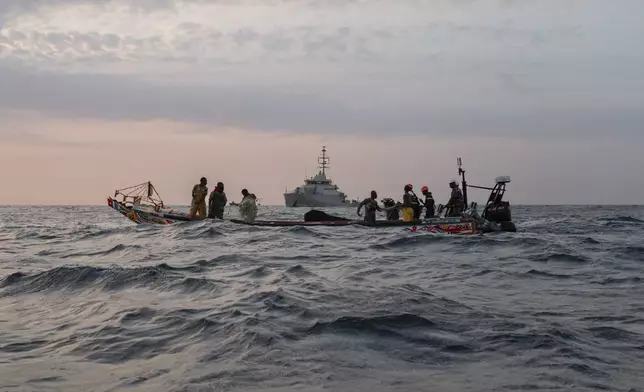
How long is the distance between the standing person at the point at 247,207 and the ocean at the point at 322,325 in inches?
398

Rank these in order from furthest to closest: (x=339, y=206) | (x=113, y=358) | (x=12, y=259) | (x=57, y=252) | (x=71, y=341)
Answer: (x=339, y=206)
(x=57, y=252)
(x=12, y=259)
(x=71, y=341)
(x=113, y=358)

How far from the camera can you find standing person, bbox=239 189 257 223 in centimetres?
2452

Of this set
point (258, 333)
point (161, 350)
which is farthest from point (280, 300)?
point (161, 350)

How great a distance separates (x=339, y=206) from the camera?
120688mm

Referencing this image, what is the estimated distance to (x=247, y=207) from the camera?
24.5m

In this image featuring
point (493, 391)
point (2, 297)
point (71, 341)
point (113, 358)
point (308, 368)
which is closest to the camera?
point (493, 391)

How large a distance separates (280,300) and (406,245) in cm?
1039

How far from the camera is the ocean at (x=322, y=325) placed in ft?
16.5

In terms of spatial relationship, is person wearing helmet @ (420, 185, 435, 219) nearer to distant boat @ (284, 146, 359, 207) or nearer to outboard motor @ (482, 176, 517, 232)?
outboard motor @ (482, 176, 517, 232)

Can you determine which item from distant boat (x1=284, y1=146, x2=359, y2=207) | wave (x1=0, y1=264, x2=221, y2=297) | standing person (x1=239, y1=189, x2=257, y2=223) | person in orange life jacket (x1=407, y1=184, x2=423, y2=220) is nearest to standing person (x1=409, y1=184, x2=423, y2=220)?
person in orange life jacket (x1=407, y1=184, x2=423, y2=220)

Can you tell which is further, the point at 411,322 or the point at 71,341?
A: the point at 411,322

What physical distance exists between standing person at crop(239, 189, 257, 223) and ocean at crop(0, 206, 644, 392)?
1011 cm

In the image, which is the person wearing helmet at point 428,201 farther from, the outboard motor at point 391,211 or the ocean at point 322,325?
the ocean at point 322,325

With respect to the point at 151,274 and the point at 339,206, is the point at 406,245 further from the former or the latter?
the point at 339,206
